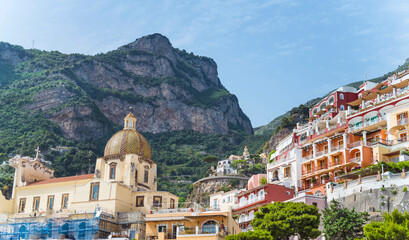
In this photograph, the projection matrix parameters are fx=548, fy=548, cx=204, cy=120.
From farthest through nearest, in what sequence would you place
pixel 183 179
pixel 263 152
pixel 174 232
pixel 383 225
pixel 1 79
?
pixel 1 79
pixel 183 179
pixel 263 152
pixel 174 232
pixel 383 225

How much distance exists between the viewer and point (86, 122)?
14875 cm

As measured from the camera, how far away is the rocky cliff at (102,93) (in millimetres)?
148375

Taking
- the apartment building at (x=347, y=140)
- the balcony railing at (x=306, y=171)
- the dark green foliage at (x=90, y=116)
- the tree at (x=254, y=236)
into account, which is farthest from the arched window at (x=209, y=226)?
the dark green foliage at (x=90, y=116)

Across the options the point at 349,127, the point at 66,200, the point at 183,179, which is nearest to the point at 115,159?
the point at 66,200

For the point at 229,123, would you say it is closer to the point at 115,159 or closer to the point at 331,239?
the point at 115,159

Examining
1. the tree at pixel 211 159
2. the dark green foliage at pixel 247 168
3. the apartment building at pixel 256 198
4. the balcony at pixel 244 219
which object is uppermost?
the tree at pixel 211 159

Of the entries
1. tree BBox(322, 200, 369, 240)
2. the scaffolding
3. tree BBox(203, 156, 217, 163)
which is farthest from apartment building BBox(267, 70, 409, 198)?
tree BBox(203, 156, 217, 163)

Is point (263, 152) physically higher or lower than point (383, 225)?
higher

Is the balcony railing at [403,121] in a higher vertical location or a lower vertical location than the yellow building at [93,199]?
higher

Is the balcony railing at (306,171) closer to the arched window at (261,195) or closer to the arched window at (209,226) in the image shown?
the arched window at (261,195)

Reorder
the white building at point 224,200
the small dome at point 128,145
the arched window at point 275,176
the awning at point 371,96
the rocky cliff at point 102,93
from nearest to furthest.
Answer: the small dome at point 128,145 < the awning at point 371,96 < the white building at point 224,200 < the arched window at point 275,176 < the rocky cliff at point 102,93

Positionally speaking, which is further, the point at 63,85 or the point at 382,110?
the point at 63,85

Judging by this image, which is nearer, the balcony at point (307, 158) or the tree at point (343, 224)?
the tree at point (343, 224)

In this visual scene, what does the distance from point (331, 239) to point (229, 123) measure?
156649 millimetres
